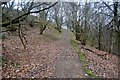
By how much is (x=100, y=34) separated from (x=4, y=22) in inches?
572

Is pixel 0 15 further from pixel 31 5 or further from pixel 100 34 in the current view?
pixel 100 34

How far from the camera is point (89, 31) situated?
23.9 metres

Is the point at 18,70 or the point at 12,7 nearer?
the point at 18,70

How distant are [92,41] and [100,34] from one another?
316 cm

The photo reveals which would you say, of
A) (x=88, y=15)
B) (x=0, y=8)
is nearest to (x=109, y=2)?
(x=88, y=15)

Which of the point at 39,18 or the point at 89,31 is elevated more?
the point at 39,18

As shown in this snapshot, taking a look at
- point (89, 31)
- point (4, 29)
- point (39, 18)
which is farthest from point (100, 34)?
point (4, 29)

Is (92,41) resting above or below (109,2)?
below

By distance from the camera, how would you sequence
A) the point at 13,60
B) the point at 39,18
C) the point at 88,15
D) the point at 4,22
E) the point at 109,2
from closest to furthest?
the point at 4,22
the point at 13,60
the point at 109,2
the point at 88,15
the point at 39,18

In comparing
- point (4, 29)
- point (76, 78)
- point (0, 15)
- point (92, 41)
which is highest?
point (0, 15)

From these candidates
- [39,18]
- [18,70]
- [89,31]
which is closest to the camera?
[18,70]

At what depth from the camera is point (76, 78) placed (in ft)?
26.4

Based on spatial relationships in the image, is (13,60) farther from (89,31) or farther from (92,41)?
(92,41)

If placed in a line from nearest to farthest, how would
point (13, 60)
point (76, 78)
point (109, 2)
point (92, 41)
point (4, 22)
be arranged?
point (76, 78)
point (4, 22)
point (13, 60)
point (109, 2)
point (92, 41)
